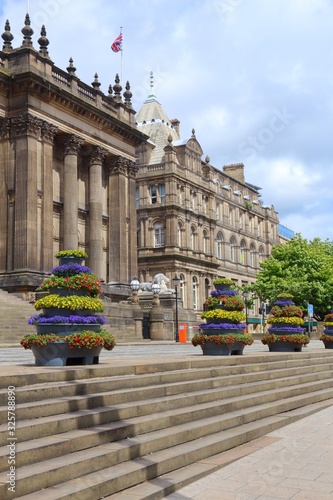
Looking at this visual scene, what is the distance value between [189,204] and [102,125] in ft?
83.8

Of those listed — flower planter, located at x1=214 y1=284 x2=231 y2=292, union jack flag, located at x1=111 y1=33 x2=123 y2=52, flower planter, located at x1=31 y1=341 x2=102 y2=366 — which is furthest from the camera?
union jack flag, located at x1=111 y1=33 x2=123 y2=52

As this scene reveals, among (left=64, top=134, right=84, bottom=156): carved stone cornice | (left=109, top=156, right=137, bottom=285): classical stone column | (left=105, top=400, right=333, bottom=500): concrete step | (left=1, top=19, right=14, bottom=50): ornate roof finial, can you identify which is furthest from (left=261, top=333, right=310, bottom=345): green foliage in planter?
(left=1, top=19, right=14, bottom=50): ornate roof finial

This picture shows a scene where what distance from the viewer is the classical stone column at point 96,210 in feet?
142

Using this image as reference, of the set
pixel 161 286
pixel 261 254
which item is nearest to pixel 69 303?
pixel 161 286

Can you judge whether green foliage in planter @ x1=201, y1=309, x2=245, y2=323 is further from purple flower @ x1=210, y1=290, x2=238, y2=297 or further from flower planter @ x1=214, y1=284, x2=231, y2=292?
flower planter @ x1=214, y1=284, x2=231, y2=292

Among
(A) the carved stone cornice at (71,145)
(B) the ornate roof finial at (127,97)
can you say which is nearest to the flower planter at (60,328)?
(A) the carved stone cornice at (71,145)

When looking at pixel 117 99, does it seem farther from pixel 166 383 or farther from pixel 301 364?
pixel 166 383

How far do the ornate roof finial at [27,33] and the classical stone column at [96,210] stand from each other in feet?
28.7

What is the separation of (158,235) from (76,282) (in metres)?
54.1

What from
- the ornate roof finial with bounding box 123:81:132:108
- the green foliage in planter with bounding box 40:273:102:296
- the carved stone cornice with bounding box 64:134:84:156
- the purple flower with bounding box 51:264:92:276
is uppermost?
the ornate roof finial with bounding box 123:81:132:108

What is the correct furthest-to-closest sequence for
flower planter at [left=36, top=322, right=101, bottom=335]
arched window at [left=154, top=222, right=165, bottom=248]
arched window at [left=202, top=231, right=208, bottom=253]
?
arched window at [left=202, top=231, right=208, bottom=253] < arched window at [left=154, top=222, right=165, bottom=248] < flower planter at [left=36, top=322, right=101, bottom=335]

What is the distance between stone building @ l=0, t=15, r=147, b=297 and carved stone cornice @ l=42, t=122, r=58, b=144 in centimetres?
6

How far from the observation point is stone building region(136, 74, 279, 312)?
65.7m

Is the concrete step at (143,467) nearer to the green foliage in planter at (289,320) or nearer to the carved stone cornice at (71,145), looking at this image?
the green foliage in planter at (289,320)
